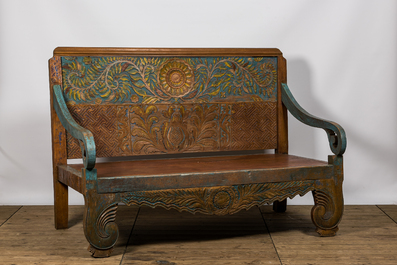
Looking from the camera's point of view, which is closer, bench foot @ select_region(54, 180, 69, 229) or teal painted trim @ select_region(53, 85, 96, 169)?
teal painted trim @ select_region(53, 85, 96, 169)

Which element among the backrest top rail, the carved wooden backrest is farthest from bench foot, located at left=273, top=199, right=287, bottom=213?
the backrest top rail

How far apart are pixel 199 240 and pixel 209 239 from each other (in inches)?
2.5

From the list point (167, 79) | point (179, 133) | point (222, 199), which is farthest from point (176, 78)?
point (222, 199)

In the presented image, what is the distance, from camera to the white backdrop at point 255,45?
374cm

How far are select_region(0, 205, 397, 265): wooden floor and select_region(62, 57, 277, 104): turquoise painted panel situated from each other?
86cm

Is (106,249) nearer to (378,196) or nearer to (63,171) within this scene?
(63,171)

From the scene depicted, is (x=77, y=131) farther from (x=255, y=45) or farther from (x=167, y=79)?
(x=255, y=45)

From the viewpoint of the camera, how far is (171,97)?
130 inches

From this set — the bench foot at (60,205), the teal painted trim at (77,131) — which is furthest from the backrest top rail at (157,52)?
the bench foot at (60,205)

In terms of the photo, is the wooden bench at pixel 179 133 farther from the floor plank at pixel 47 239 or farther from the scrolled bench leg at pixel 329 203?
the floor plank at pixel 47 239

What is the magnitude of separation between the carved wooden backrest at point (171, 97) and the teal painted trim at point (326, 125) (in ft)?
0.32

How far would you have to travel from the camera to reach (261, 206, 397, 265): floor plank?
2.51 m

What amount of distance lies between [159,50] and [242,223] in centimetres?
134

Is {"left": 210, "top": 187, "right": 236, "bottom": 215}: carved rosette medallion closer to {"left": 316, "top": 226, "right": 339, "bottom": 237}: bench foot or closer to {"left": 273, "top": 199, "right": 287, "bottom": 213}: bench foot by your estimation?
{"left": 316, "top": 226, "right": 339, "bottom": 237}: bench foot
